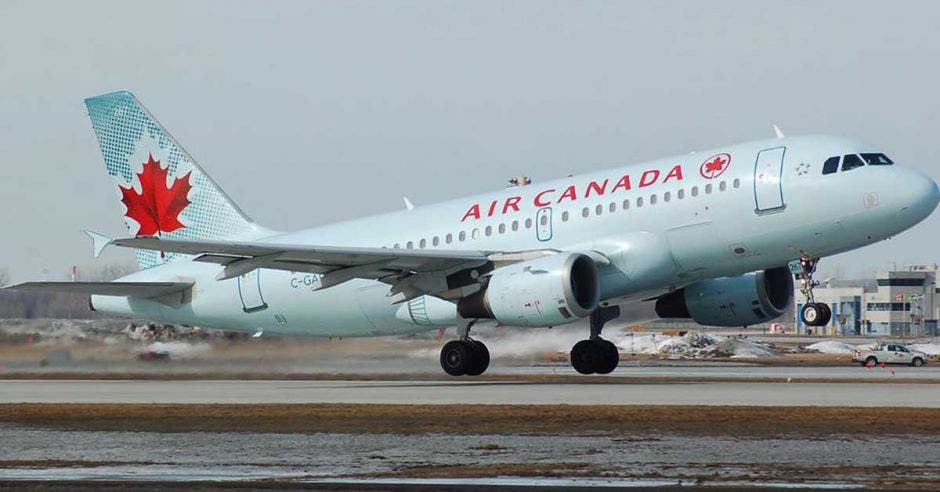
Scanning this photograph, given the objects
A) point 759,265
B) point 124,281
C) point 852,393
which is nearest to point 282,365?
point 124,281

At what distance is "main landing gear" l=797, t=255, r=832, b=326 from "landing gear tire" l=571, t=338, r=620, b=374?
6.34m

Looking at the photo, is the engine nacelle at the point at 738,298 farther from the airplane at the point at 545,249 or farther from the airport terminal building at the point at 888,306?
the airport terminal building at the point at 888,306

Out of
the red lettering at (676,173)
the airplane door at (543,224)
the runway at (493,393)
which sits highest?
the red lettering at (676,173)

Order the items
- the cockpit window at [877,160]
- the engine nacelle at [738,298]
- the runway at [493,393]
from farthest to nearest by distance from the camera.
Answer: the engine nacelle at [738,298] < the cockpit window at [877,160] < the runway at [493,393]

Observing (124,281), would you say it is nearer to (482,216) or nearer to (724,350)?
(482,216)

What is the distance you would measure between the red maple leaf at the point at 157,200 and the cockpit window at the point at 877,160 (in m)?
22.3

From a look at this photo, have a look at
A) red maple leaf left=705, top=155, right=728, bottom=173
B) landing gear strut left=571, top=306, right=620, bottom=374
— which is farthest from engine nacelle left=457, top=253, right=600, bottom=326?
landing gear strut left=571, top=306, right=620, bottom=374

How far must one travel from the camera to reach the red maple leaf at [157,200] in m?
48.2

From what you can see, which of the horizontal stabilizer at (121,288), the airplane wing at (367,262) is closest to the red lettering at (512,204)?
the airplane wing at (367,262)

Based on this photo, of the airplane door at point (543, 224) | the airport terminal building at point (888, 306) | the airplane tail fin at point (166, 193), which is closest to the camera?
the airplane door at point (543, 224)

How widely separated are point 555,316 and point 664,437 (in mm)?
15348

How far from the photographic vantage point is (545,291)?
3675 centimetres

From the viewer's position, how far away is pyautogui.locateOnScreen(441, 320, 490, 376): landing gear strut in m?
40.7

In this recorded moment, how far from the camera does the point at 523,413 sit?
26297 mm
